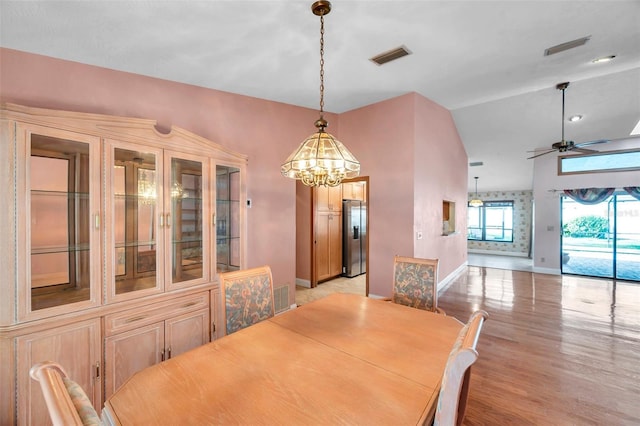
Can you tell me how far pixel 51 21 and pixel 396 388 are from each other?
10.7 feet

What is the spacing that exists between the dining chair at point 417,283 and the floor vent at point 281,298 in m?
1.79

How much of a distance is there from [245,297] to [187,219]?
0.99m

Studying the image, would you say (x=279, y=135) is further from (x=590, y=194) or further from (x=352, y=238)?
(x=590, y=194)

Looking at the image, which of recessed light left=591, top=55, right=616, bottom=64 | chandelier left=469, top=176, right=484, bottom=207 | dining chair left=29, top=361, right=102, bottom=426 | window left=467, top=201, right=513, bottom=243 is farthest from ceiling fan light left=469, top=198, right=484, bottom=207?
dining chair left=29, top=361, right=102, bottom=426

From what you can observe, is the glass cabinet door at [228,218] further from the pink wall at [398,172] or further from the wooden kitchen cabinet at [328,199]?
the wooden kitchen cabinet at [328,199]

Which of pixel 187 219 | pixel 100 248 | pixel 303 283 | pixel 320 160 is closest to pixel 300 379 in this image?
pixel 320 160

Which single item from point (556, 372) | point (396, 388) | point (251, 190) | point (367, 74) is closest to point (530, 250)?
point (556, 372)

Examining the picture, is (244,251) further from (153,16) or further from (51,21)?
(51,21)

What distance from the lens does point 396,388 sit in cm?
112

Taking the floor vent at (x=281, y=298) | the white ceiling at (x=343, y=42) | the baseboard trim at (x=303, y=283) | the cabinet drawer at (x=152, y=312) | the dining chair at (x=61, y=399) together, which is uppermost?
the white ceiling at (x=343, y=42)

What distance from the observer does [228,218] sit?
111 inches

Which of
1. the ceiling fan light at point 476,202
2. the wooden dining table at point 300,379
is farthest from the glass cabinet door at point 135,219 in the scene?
the ceiling fan light at point 476,202

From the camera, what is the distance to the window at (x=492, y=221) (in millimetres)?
10070

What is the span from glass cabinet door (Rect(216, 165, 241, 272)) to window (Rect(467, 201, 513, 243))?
9883 millimetres
